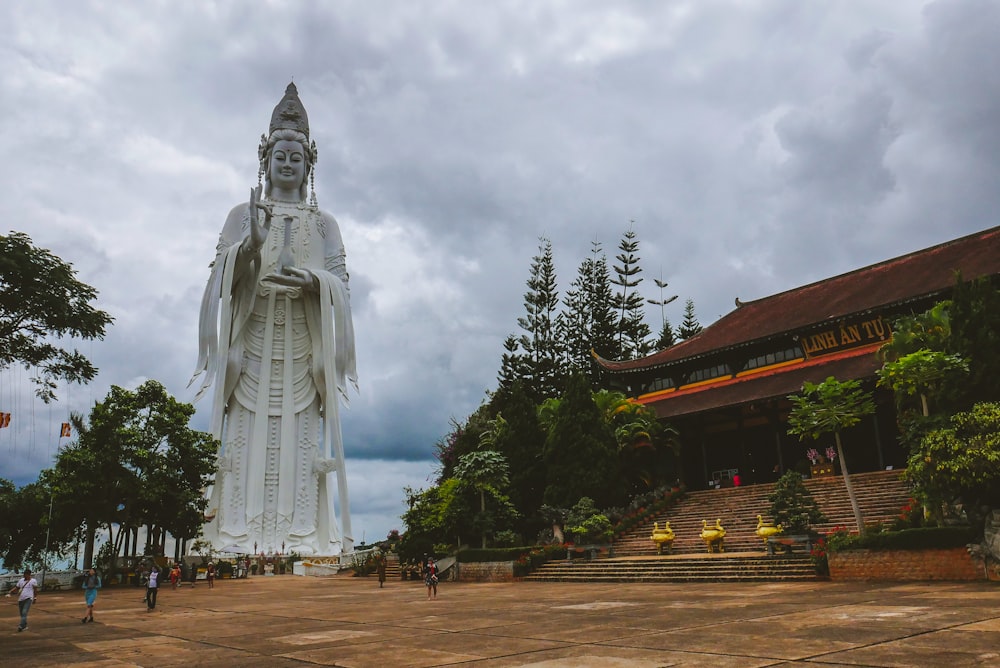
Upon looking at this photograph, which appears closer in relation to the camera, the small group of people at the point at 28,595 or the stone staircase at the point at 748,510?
the small group of people at the point at 28,595

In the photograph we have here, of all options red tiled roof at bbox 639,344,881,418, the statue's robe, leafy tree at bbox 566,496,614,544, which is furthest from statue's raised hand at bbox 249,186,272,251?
red tiled roof at bbox 639,344,881,418

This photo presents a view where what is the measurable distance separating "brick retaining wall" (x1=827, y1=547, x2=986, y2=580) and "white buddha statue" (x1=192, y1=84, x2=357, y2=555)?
21613 millimetres

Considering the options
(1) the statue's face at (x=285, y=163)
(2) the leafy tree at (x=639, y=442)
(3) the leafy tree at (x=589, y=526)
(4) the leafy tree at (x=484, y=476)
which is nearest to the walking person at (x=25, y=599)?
(4) the leafy tree at (x=484, y=476)

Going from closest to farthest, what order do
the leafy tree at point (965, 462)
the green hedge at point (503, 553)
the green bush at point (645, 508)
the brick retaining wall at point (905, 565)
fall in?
the leafy tree at point (965, 462)
the brick retaining wall at point (905, 565)
the green hedge at point (503, 553)
the green bush at point (645, 508)

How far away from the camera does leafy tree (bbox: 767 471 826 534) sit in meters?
16.1

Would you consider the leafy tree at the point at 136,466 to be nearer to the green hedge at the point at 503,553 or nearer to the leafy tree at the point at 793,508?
the green hedge at the point at 503,553

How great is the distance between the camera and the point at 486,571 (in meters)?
20.7

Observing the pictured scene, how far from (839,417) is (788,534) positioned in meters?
2.75

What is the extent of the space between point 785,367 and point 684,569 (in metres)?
11.5

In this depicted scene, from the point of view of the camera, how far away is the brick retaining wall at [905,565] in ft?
41.7

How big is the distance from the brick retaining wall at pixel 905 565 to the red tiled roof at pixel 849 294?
1106cm

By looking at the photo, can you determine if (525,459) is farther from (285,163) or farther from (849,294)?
(285,163)

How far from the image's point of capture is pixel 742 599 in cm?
1112

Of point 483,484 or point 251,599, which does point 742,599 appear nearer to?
point 251,599
